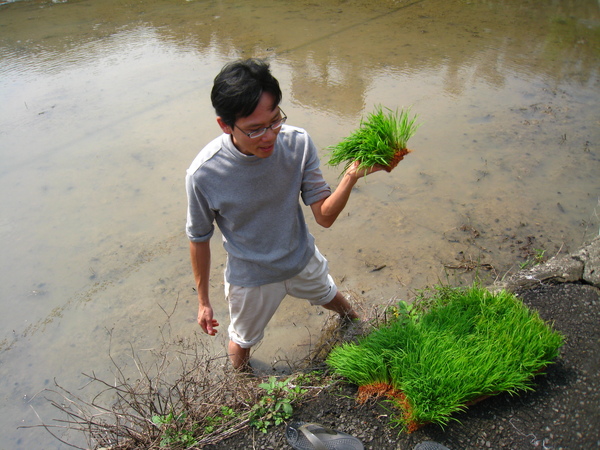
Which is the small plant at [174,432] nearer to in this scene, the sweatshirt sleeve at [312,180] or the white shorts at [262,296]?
the white shorts at [262,296]

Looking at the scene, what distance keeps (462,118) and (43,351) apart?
4.46 m

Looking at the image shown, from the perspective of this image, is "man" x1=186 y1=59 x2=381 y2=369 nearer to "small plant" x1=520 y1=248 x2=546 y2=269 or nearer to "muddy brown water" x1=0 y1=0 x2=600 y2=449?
"muddy brown water" x1=0 y1=0 x2=600 y2=449

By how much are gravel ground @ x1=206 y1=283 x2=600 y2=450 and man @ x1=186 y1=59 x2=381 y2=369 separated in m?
0.56

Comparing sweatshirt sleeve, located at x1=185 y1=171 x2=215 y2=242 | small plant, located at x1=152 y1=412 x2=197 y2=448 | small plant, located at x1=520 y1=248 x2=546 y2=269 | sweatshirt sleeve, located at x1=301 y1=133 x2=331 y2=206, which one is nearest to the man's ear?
sweatshirt sleeve, located at x1=185 y1=171 x2=215 y2=242

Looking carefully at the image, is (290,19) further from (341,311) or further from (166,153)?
(341,311)

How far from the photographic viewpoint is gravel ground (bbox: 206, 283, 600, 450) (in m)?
1.98

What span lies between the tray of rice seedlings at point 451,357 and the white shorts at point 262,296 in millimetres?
361

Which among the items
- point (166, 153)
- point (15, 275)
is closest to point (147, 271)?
point (15, 275)

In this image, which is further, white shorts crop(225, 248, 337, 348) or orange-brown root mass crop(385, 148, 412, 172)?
white shorts crop(225, 248, 337, 348)

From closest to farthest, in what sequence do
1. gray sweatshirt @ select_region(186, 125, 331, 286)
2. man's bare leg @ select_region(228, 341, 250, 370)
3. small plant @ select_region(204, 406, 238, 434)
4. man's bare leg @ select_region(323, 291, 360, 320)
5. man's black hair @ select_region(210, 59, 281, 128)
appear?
man's black hair @ select_region(210, 59, 281, 128) → gray sweatshirt @ select_region(186, 125, 331, 286) → small plant @ select_region(204, 406, 238, 434) → man's bare leg @ select_region(228, 341, 250, 370) → man's bare leg @ select_region(323, 291, 360, 320)

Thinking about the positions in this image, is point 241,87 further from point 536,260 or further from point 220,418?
point 536,260

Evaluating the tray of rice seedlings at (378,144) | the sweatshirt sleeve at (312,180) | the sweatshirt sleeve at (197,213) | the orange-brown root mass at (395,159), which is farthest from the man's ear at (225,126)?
the orange-brown root mass at (395,159)

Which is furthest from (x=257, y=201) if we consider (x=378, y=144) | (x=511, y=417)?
(x=511, y=417)

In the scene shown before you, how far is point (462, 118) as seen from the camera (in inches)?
207
